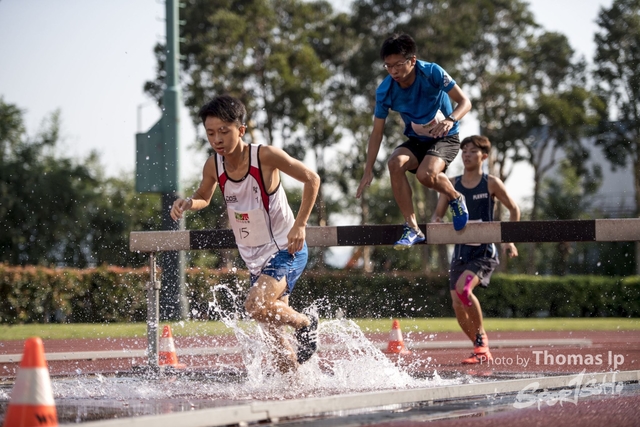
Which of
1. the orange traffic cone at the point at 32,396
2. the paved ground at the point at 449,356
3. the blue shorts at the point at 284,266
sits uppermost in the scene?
the blue shorts at the point at 284,266

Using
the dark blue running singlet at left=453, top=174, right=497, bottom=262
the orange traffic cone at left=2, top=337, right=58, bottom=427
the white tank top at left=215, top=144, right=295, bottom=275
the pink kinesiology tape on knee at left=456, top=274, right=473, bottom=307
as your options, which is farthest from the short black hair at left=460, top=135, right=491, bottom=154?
the orange traffic cone at left=2, top=337, right=58, bottom=427

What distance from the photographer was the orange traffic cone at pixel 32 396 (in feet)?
13.3

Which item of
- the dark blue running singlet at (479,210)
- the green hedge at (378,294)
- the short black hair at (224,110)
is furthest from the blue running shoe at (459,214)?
the green hedge at (378,294)

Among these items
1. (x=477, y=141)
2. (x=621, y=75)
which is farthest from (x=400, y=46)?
(x=621, y=75)

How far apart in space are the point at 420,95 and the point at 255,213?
7.28 feet

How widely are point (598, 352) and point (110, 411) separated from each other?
7591mm

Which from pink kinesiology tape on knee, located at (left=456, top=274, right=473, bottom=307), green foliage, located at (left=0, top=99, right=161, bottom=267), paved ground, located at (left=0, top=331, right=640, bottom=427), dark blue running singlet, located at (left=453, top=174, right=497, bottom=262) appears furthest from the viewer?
green foliage, located at (left=0, top=99, right=161, bottom=267)

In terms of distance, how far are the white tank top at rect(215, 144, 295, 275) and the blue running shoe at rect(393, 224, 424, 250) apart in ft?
4.32

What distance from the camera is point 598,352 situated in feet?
37.1

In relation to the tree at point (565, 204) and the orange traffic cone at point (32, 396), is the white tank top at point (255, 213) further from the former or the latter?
the tree at point (565, 204)

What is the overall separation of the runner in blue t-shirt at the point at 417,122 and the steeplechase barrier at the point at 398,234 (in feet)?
0.50

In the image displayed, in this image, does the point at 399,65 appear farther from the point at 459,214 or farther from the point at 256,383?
the point at 256,383

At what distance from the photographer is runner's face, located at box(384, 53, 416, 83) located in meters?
7.67

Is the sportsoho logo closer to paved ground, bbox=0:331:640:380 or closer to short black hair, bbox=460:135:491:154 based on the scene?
paved ground, bbox=0:331:640:380
